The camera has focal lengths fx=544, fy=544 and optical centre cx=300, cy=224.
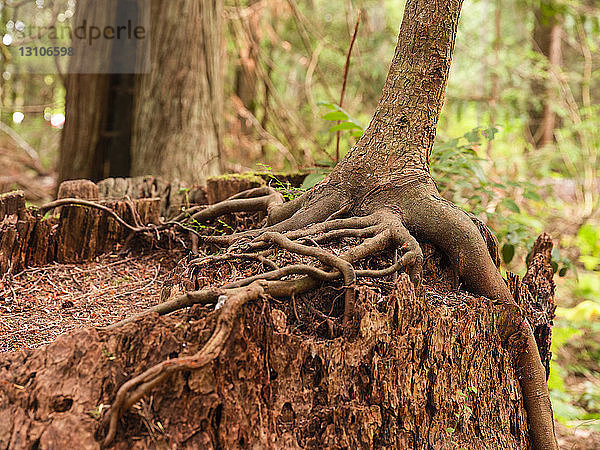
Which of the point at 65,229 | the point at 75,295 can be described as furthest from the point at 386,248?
the point at 65,229

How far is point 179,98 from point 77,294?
3107mm

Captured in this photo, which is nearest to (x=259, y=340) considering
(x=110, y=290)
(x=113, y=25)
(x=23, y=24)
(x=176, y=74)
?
(x=110, y=290)

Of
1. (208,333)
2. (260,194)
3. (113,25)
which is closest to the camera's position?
(208,333)

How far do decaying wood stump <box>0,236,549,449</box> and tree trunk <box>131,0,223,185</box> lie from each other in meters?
3.65

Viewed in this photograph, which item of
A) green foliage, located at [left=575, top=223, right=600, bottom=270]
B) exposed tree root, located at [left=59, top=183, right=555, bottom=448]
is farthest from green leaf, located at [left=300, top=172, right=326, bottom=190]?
green foliage, located at [left=575, top=223, right=600, bottom=270]

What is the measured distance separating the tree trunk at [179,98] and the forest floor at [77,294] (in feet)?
7.24

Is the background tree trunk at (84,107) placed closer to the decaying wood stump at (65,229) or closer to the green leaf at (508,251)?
the decaying wood stump at (65,229)

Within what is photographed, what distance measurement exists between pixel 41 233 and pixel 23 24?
6.17 m

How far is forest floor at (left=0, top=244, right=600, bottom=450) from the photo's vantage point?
2.27 metres

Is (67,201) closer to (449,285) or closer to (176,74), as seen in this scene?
(449,285)

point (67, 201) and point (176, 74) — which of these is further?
point (176, 74)

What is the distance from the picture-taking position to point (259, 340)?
1.75 meters

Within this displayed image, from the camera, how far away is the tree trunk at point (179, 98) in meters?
5.35

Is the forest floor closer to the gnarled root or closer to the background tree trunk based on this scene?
the gnarled root
